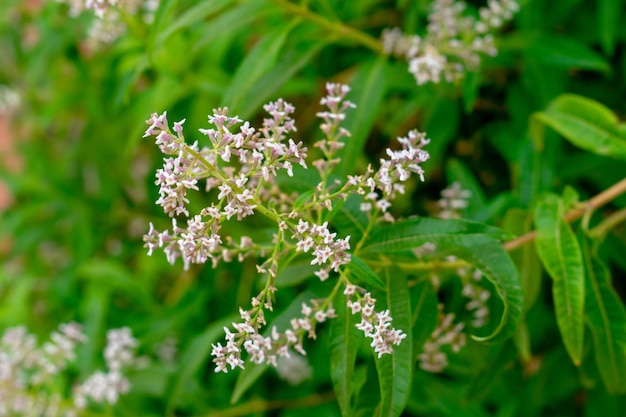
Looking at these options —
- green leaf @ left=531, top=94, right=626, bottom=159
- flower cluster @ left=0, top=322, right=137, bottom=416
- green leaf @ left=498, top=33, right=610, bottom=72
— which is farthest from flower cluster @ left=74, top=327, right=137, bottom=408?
green leaf @ left=498, top=33, right=610, bottom=72

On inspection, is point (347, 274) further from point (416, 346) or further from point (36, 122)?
point (36, 122)

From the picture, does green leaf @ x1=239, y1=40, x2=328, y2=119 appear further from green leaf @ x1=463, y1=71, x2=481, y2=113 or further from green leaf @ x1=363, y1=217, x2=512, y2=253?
green leaf @ x1=363, y1=217, x2=512, y2=253

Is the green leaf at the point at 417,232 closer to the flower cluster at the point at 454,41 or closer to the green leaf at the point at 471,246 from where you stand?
the green leaf at the point at 471,246

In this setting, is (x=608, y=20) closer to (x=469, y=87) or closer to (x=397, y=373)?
(x=469, y=87)

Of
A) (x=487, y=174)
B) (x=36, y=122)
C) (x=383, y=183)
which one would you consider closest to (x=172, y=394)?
(x=383, y=183)

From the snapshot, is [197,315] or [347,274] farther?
[197,315]
